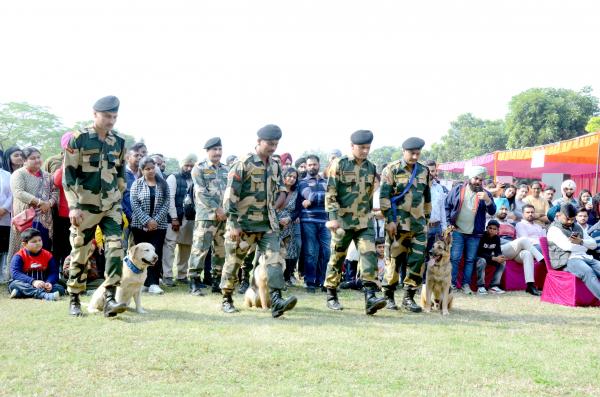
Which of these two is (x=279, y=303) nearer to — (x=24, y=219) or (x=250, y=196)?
(x=250, y=196)

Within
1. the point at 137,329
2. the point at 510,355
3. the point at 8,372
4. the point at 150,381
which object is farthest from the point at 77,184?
the point at 510,355

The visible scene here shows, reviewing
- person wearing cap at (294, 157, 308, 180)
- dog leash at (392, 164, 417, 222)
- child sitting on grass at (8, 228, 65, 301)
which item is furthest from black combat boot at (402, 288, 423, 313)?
child sitting on grass at (8, 228, 65, 301)

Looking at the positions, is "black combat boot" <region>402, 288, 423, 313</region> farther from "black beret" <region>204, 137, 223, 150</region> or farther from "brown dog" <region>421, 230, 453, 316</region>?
"black beret" <region>204, 137, 223, 150</region>

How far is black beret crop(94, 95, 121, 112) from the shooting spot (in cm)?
682

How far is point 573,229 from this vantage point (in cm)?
976

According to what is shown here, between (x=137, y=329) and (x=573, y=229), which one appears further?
(x=573, y=229)

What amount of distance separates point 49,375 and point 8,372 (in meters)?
0.34

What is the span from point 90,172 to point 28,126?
57.8 metres

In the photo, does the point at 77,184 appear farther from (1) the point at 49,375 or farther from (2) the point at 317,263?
(2) the point at 317,263

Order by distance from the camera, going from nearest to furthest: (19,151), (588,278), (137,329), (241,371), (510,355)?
(241,371), (510,355), (137,329), (588,278), (19,151)

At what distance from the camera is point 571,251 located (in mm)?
9469

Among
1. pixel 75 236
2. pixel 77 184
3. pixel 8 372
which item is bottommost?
pixel 8 372

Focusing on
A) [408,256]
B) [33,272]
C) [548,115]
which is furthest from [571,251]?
[548,115]

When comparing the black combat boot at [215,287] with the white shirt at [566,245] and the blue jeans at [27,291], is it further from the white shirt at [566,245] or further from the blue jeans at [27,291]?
the white shirt at [566,245]
